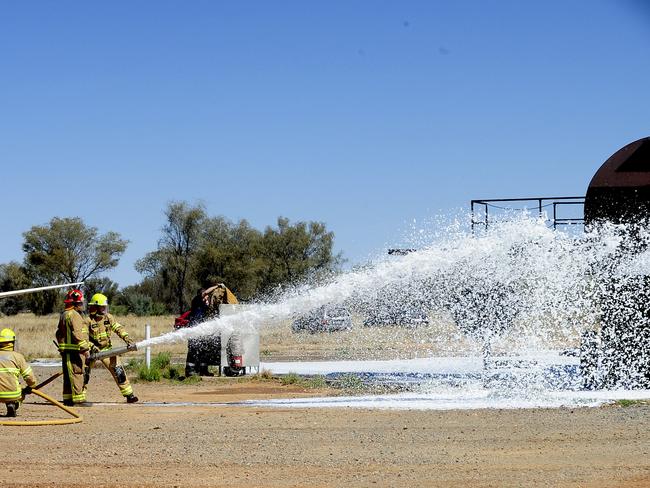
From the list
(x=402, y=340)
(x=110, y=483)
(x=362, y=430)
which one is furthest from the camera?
(x=402, y=340)

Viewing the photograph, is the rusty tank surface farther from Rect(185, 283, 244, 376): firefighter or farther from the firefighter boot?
the firefighter boot

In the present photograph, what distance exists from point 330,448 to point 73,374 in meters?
5.82

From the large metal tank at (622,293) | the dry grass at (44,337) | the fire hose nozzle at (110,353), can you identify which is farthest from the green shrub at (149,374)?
the dry grass at (44,337)

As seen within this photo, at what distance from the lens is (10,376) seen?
520 inches

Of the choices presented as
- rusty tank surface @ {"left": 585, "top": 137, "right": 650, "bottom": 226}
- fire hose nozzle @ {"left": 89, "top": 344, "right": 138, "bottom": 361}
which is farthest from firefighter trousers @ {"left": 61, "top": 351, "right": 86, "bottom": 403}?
rusty tank surface @ {"left": 585, "top": 137, "right": 650, "bottom": 226}

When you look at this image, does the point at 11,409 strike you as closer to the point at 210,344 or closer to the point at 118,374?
the point at 118,374

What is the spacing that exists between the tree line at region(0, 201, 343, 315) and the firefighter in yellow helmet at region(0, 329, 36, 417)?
3931cm

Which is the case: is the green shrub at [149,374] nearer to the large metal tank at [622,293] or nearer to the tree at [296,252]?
the large metal tank at [622,293]

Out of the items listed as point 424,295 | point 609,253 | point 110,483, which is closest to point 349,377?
point 424,295

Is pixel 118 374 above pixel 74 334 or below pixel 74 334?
below

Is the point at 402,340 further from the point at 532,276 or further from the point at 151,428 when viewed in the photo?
the point at 151,428

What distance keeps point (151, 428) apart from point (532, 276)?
23.2ft

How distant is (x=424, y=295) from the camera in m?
19.1

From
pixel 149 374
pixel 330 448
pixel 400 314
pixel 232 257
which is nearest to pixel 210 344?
pixel 149 374
